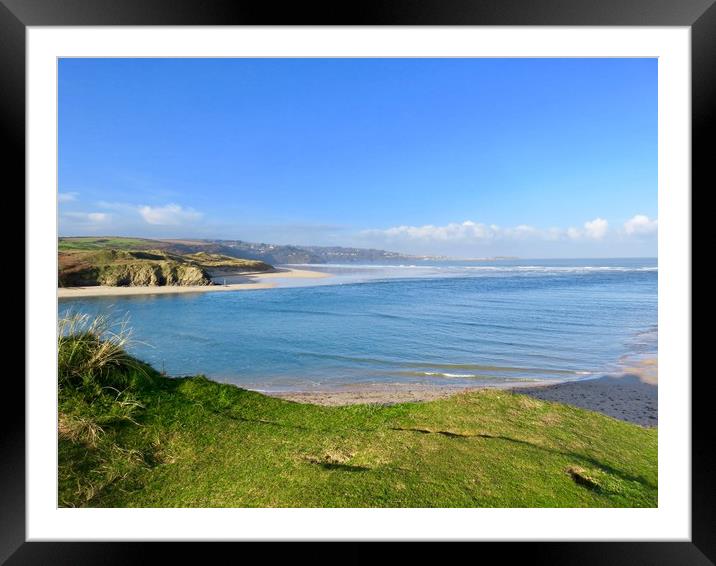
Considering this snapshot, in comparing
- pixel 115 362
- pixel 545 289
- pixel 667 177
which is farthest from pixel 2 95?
pixel 545 289

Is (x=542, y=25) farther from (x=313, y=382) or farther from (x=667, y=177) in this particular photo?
(x=313, y=382)

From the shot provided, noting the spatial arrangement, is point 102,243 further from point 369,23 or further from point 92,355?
point 369,23

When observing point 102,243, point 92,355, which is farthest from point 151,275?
point 92,355

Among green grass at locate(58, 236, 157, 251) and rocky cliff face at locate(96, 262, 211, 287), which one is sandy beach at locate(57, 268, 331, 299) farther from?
green grass at locate(58, 236, 157, 251)

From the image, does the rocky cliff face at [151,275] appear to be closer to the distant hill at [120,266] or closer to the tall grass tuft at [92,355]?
the distant hill at [120,266]

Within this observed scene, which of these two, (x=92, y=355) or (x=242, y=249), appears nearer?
(x=92, y=355)

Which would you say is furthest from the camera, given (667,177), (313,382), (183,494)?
(313,382)
